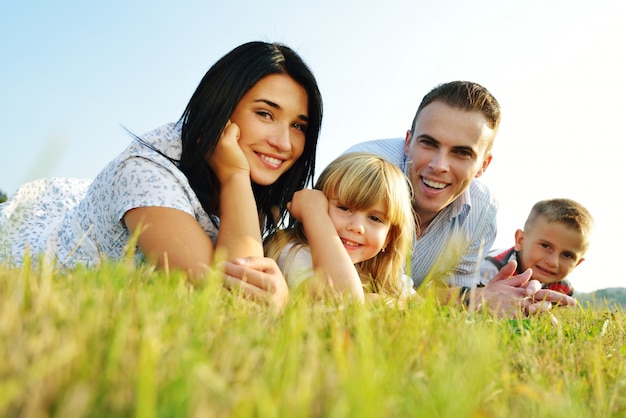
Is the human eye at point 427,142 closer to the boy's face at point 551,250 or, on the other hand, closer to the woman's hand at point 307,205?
the woman's hand at point 307,205

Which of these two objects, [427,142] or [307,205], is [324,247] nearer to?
[307,205]

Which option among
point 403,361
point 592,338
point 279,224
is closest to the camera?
point 403,361

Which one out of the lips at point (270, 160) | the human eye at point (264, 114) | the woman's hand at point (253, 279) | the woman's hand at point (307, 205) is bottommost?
the woman's hand at point (253, 279)

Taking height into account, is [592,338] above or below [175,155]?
A: below

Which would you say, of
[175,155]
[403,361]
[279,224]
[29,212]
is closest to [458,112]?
[279,224]

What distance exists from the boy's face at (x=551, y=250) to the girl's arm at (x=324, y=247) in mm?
3920

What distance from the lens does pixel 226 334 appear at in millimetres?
1458

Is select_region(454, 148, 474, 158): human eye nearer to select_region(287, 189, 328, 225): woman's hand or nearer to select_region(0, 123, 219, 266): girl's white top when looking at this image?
select_region(287, 189, 328, 225): woman's hand

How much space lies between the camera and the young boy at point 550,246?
23.4 ft

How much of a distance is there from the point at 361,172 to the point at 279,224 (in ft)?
2.82

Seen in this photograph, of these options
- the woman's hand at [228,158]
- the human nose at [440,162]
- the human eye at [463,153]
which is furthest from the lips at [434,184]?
the woman's hand at [228,158]

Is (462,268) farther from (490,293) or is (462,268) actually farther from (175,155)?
(175,155)

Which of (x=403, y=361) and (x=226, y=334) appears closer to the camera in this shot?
(x=226, y=334)

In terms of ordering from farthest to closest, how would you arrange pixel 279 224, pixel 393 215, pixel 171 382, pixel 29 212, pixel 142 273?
pixel 29 212 < pixel 279 224 < pixel 393 215 < pixel 142 273 < pixel 171 382
